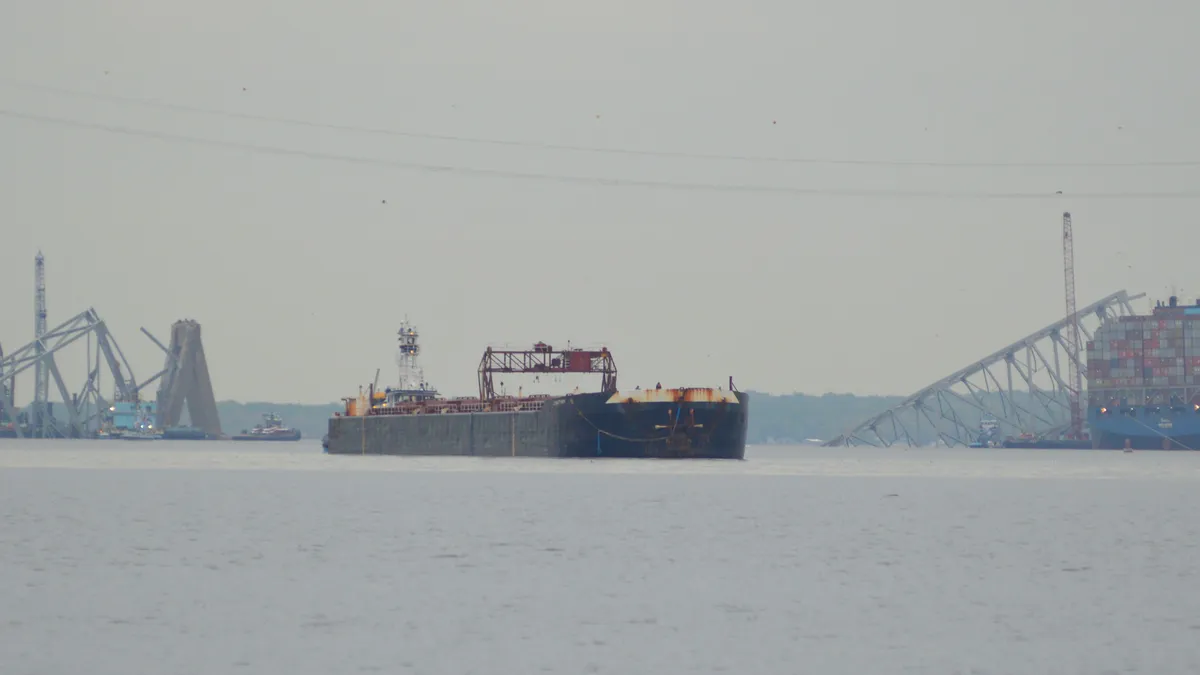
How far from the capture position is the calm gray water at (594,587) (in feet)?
91.8

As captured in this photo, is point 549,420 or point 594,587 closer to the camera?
point 594,587

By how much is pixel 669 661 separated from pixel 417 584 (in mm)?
12167

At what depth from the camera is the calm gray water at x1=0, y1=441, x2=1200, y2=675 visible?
27969 mm

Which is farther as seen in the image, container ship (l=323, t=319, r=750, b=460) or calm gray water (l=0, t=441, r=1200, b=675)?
container ship (l=323, t=319, r=750, b=460)

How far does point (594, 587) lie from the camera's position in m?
38.2

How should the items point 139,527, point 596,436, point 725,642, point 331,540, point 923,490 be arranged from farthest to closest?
point 596,436 → point 923,490 → point 139,527 → point 331,540 → point 725,642

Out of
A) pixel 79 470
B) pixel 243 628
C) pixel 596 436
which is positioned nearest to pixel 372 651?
pixel 243 628

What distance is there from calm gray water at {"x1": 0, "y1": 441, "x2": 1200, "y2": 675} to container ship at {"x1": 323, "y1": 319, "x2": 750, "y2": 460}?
5239cm

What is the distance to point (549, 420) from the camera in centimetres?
13688

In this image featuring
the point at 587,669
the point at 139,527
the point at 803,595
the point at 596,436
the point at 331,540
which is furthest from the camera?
the point at 596,436

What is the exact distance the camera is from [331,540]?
170ft

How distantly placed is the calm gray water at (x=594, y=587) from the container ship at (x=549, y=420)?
52388 millimetres

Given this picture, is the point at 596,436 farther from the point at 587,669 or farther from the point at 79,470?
the point at 587,669

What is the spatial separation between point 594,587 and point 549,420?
9871cm
